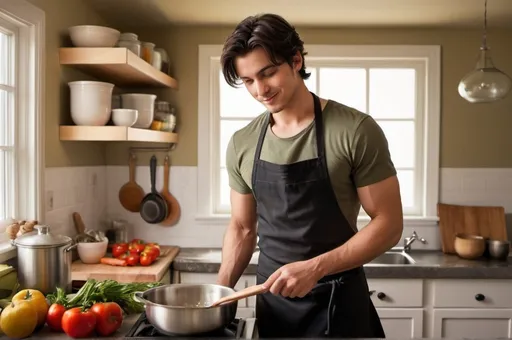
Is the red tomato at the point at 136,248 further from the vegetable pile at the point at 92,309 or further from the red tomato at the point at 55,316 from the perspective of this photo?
the red tomato at the point at 55,316

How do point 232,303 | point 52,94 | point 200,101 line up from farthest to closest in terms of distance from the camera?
point 200,101 → point 52,94 → point 232,303

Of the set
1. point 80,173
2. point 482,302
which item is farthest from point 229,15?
point 482,302

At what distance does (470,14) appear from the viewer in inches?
132

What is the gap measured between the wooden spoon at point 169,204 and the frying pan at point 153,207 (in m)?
0.04

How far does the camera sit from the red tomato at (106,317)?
1.86 meters

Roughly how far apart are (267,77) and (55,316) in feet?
3.36

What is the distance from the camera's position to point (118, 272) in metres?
2.87

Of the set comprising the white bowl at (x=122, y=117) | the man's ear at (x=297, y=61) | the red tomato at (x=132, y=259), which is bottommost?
the red tomato at (x=132, y=259)

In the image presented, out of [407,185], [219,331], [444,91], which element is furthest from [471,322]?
[219,331]

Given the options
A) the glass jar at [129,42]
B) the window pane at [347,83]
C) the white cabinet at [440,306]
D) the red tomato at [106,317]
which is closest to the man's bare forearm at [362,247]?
the red tomato at [106,317]

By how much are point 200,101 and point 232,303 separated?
2.25 m

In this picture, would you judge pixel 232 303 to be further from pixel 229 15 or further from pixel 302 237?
pixel 229 15

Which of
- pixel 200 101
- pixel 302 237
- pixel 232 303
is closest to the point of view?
pixel 232 303

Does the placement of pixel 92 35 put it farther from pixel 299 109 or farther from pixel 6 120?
pixel 299 109
